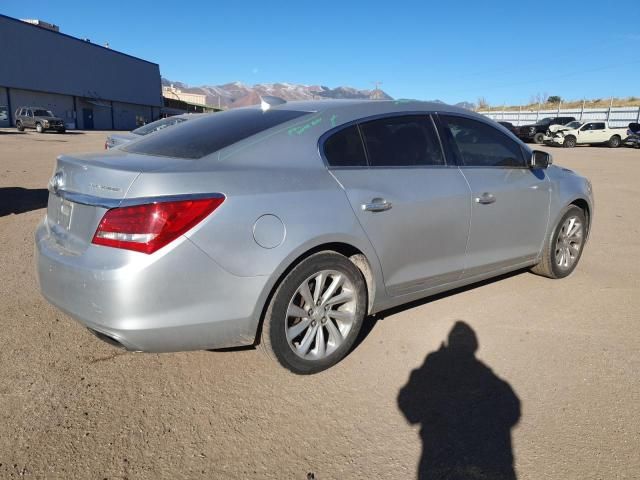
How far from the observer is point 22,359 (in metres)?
3.11

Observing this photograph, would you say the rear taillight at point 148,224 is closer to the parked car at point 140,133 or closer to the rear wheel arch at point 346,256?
the rear wheel arch at point 346,256

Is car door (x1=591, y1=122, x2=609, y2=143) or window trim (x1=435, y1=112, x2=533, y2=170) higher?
car door (x1=591, y1=122, x2=609, y2=143)

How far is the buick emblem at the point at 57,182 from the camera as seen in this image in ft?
9.58

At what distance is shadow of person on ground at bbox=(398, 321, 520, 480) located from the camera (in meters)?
2.32

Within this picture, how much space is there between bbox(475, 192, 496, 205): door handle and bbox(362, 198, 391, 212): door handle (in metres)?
0.96

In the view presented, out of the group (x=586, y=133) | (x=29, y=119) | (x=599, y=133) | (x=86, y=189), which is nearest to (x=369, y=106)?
(x=86, y=189)

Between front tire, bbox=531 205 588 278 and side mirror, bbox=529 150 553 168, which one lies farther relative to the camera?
front tire, bbox=531 205 588 278

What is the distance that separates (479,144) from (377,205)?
1455 millimetres

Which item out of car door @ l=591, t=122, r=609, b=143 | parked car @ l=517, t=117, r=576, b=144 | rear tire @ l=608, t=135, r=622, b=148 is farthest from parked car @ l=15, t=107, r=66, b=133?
rear tire @ l=608, t=135, r=622, b=148

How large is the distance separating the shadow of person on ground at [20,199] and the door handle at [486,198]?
6.62 meters

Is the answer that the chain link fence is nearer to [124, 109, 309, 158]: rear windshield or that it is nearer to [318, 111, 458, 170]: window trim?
[318, 111, 458, 170]: window trim

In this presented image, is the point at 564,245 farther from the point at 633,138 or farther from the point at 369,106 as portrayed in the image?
the point at 633,138

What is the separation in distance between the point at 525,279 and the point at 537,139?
3395cm

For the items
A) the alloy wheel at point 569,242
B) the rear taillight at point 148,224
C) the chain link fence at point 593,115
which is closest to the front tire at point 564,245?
the alloy wheel at point 569,242
